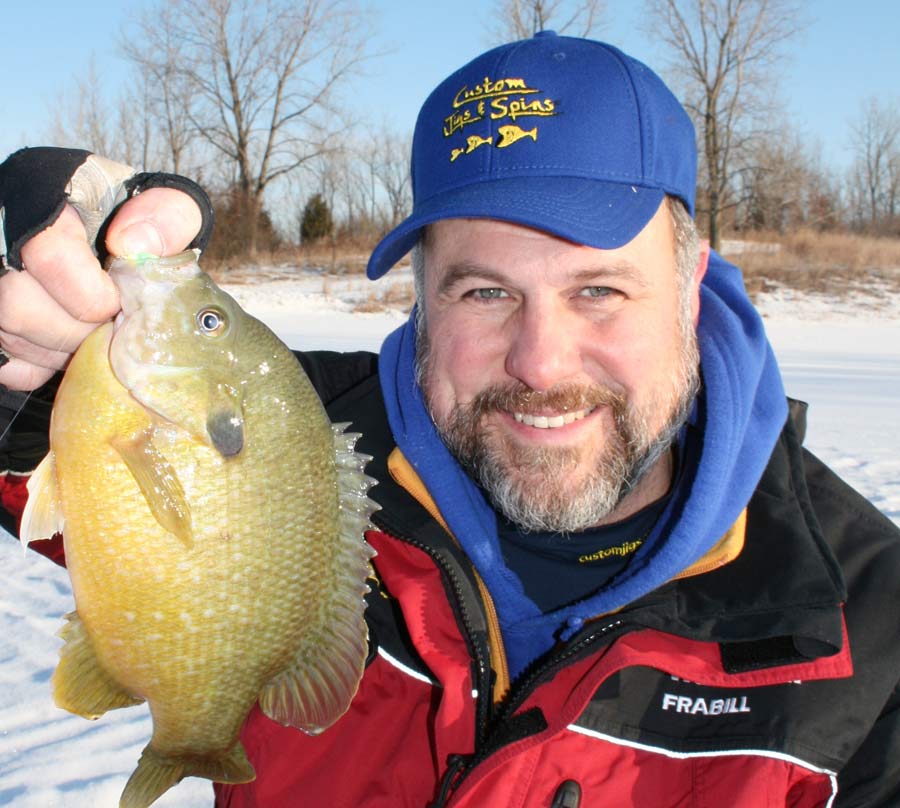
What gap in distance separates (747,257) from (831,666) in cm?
1986

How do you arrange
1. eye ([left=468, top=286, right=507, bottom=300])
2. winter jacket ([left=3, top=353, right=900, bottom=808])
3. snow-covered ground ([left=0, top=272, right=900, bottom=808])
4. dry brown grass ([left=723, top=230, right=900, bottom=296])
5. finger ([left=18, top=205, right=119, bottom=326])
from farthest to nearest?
dry brown grass ([left=723, top=230, right=900, bottom=296]) → snow-covered ground ([left=0, top=272, right=900, bottom=808]) → eye ([left=468, top=286, right=507, bottom=300]) → winter jacket ([left=3, top=353, right=900, bottom=808]) → finger ([left=18, top=205, right=119, bottom=326])

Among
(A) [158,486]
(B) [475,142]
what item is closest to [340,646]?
(A) [158,486]

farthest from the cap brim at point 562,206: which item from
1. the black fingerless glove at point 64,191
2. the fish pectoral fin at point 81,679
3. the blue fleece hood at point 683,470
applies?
the fish pectoral fin at point 81,679

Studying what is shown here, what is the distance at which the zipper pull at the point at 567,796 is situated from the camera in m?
1.71

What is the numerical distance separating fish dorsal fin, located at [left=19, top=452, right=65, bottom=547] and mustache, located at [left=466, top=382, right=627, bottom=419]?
100 centimetres

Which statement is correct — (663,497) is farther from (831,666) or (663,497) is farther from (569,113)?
(569,113)

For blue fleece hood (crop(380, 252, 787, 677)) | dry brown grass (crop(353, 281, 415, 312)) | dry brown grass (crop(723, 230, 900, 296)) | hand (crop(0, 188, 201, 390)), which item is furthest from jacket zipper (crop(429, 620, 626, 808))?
dry brown grass (crop(723, 230, 900, 296))

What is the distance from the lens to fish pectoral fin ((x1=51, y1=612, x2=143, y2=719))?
1447mm

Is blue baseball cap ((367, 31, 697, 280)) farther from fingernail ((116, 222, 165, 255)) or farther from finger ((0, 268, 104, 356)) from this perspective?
finger ((0, 268, 104, 356))

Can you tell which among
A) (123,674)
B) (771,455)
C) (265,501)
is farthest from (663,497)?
(123,674)

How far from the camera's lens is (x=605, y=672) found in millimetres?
1697

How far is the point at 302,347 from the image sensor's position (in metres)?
11.2

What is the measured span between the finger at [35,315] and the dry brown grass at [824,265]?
17.8 m

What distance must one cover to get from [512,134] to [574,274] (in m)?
0.36
